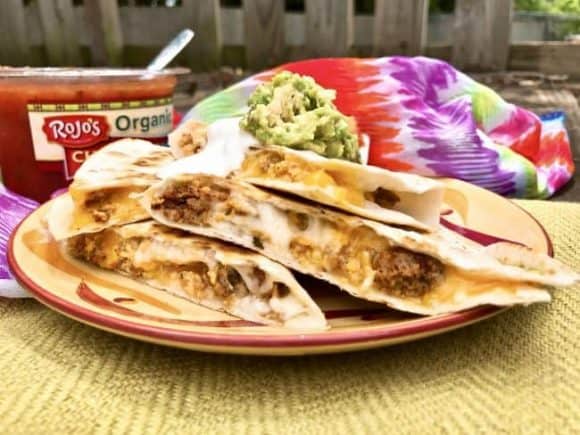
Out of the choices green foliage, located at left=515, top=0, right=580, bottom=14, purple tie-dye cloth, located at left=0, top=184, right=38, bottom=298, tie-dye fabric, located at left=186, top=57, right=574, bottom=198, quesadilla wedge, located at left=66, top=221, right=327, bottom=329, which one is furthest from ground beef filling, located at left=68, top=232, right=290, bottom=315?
green foliage, located at left=515, top=0, right=580, bottom=14

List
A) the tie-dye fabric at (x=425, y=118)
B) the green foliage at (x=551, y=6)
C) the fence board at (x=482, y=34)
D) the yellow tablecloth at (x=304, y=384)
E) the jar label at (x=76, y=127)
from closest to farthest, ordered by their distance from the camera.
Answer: the yellow tablecloth at (x=304, y=384), the jar label at (x=76, y=127), the tie-dye fabric at (x=425, y=118), the fence board at (x=482, y=34), the green foliage at (x=551, y=6)

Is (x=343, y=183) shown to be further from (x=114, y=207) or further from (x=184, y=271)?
(x=114, y=207)

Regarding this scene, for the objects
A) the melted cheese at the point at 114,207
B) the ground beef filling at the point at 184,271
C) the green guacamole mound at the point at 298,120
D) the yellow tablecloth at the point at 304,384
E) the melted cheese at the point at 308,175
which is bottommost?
the yellow tablecloth at the point at 304,384

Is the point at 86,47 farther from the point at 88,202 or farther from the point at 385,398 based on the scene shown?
the point at 385,398

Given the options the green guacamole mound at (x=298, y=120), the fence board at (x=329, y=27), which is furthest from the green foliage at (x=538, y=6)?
the green guacamole mound at (x=298, y=120)

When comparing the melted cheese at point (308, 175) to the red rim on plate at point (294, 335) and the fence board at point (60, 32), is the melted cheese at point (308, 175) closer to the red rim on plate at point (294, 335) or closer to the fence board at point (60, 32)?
the red rim on plate at point (294, 335)

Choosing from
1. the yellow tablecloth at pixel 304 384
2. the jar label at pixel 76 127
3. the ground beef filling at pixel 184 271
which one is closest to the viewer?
the yellow tablecloth at pixel 304 384
